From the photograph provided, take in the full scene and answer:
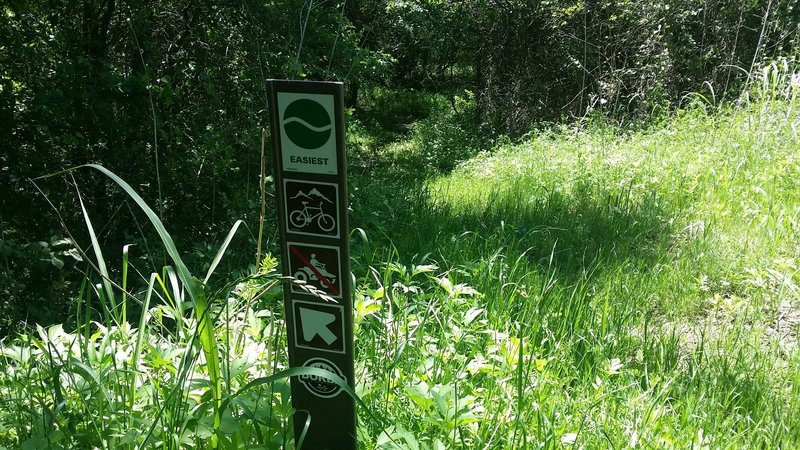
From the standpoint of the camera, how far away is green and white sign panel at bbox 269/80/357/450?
1.61m

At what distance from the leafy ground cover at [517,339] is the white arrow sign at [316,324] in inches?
4.7

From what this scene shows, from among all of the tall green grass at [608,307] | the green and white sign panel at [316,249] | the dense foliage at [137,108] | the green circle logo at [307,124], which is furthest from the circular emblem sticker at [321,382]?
the dense foliage at [137,108]

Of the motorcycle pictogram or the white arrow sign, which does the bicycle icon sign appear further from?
the white arrow sign

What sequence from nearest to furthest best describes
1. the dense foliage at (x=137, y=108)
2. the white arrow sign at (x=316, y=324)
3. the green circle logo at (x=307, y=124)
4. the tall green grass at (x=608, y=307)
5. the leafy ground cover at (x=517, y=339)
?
the green circle logo at (x=307, y=124), the white arrow sign at (x=316, y=324), the leafy ground cover at (x=517, y=339), the tall green grass at (x=608, y=307), the dense foliage at (x=137, y=108)

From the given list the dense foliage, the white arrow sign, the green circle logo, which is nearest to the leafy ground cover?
the white arrow sign

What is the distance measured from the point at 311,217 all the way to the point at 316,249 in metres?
0.08

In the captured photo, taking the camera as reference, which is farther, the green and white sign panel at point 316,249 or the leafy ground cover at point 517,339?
the leafy ground cover at point 517,339

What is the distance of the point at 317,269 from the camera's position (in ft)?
5.55

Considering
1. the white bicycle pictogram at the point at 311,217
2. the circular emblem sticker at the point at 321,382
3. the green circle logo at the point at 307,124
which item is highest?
the green circle logo at the point at 307,124

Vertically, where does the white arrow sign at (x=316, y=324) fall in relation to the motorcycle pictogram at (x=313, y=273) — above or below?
below

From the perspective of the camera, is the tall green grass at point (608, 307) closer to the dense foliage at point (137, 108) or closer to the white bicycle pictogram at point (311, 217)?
the white bicycle pictogram at point (311, 217)

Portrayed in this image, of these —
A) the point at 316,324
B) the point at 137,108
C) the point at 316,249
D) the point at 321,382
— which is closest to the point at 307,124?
the point at 316,249

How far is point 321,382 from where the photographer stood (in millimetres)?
1760

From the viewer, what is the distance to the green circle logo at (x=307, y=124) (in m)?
1.59
